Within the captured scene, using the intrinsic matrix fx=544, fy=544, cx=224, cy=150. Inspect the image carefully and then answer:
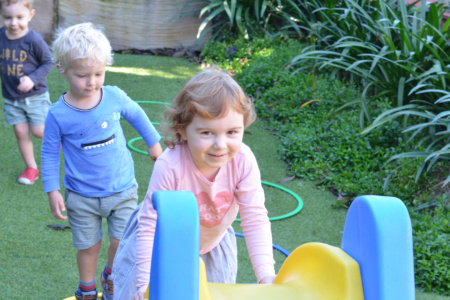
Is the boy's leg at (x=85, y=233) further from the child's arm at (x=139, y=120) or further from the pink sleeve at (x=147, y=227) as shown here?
the pink sleeve at (x=147, y=227)

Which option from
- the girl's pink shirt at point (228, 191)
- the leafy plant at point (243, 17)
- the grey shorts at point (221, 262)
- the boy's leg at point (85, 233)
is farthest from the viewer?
the leafy plant at point (243, 17)

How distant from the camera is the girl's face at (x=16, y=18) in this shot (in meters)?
3.81

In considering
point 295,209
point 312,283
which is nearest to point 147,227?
point 312,283

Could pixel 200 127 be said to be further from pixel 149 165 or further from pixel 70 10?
pixel 70 10

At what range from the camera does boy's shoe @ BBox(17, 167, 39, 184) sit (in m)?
4.07

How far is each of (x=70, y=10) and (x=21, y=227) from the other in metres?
4.78

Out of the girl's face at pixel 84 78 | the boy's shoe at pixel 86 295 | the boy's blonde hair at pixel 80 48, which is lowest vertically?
the boy's shoe at pixel 86 295

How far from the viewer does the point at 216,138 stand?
1.79 m

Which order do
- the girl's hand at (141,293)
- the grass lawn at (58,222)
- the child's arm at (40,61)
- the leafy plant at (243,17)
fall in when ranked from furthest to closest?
the leafy plant at (243,17), the child's arm at (40,61), the grass lawn at (58,222), the girl's hand at (141,293)

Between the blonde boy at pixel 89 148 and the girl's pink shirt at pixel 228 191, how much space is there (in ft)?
2.38

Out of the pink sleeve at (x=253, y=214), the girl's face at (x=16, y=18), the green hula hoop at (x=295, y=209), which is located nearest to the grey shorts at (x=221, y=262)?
the pink sleeve at (x=253, y=214)

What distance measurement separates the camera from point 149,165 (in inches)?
181

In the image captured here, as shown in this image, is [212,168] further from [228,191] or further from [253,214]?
[253,214]

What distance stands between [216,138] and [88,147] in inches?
40.2
